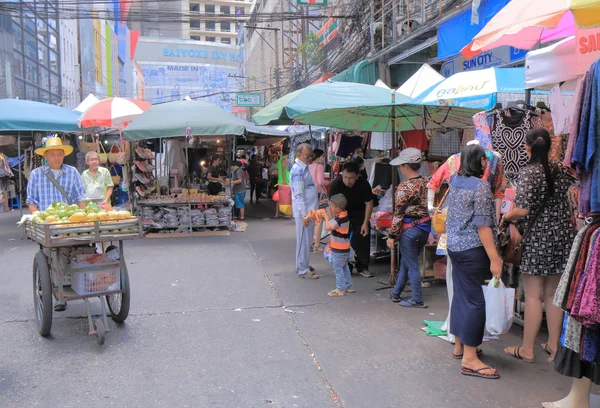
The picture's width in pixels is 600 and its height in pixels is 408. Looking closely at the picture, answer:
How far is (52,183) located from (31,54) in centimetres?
2395

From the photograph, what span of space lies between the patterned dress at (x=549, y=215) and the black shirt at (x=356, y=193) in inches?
126

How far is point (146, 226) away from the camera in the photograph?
11125mm

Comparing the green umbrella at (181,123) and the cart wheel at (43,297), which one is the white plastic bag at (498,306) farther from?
the green umbrella at (181,123)

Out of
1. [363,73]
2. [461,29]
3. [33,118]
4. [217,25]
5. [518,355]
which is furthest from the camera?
[217,25]

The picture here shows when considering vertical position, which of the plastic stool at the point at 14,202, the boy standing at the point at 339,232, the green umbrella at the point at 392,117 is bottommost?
the plastic stool at the point at 14,202

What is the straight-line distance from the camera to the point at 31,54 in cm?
2583

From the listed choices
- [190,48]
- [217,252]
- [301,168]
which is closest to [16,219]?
[217,252]

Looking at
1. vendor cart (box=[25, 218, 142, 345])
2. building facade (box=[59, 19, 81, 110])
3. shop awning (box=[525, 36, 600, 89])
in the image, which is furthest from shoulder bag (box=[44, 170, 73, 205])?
building facade (box=[59, 19, 81, 110])

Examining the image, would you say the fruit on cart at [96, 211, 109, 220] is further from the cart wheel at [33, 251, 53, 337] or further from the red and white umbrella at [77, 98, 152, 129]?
the red and white umbrella at [77, 98, 152, 129]

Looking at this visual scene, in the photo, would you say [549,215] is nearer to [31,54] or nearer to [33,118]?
[33,118]

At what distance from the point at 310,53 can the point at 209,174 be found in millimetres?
9774

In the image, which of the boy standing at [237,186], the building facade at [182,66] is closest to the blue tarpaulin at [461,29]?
the boy standing at [237,186]

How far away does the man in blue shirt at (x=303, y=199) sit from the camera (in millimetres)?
7086

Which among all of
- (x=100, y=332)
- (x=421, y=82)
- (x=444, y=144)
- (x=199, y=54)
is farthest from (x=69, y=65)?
(x=199, y=54)
